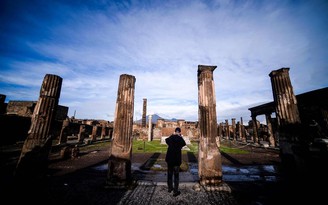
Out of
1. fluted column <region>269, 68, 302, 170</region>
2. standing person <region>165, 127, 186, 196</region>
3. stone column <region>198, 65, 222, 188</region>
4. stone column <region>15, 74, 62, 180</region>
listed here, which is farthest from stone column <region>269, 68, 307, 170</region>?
stone column <region>15, 74, 62, 180</region>

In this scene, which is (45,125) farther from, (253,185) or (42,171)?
(253,185)

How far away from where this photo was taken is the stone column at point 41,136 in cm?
444

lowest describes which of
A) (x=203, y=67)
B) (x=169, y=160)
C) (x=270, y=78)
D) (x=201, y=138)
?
(x=169, y=160)

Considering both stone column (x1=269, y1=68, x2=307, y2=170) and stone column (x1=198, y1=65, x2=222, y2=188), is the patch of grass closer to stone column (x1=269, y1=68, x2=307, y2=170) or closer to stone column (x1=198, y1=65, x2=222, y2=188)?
stone column (x1=198, y1=65, x2=222, y2=188)

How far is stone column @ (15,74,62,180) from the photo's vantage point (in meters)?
4.44

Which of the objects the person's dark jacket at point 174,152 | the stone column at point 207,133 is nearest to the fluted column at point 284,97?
the stone column at point 207,133

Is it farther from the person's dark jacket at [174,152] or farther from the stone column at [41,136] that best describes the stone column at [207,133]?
the stone column at [41,136]

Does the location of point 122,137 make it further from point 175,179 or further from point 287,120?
point 287,120

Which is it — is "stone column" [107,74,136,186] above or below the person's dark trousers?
above

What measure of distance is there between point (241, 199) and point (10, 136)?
21.3 meters

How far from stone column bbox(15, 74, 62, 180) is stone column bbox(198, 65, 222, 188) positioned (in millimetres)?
5110

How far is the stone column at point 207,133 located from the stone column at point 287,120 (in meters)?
2.09

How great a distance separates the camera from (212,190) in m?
4.16

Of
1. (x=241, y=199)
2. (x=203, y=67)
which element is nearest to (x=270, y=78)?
(x=203, y=67)
